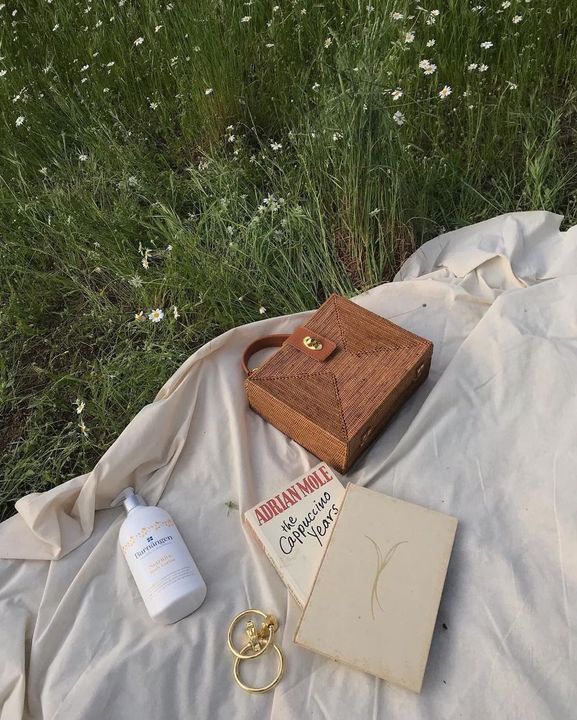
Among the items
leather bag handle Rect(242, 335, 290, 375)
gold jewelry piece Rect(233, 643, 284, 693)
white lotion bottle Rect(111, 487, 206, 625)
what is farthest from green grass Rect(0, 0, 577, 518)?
gold jewelry piece Rect(233, 643, 284, 693)

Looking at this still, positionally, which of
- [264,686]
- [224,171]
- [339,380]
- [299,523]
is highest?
[224,171]

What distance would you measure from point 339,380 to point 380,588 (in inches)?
21.7

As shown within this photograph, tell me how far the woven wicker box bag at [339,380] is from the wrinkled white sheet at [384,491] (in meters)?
0.08

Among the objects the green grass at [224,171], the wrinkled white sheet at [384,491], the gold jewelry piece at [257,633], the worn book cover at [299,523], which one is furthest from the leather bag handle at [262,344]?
the gold jewelry piece at [257,633]

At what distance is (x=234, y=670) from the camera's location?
1.23 m

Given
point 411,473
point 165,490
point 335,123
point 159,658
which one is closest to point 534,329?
point 411,473

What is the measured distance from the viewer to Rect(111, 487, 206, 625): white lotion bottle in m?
1.28

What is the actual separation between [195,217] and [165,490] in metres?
1.23

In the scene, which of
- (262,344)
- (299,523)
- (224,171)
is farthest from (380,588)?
(224,171)

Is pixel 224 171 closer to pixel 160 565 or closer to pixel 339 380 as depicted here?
pixel 339 380

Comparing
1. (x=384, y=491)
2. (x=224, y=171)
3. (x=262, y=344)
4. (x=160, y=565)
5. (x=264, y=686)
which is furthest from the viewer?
(x=224, y=171)

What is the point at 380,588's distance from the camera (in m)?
1.26

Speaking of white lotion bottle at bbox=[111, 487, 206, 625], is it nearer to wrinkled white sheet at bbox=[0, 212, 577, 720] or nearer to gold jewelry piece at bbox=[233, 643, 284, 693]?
wrinkled white sheet at bbox=[0, 212, 577, 720]

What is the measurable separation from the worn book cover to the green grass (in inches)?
26.4
